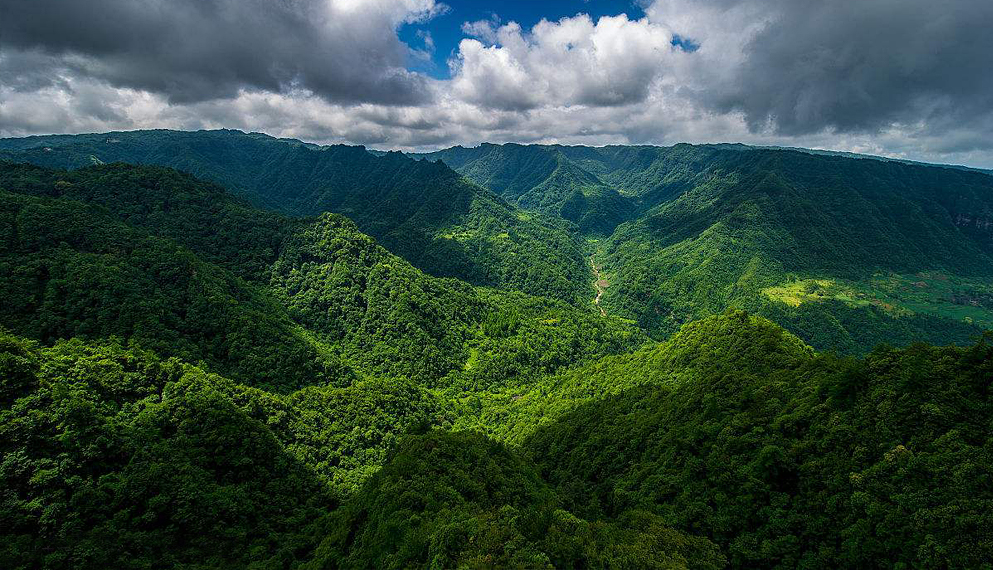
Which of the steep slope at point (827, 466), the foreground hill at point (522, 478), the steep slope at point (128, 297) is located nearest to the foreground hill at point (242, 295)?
the steep slope at point (128, 297)

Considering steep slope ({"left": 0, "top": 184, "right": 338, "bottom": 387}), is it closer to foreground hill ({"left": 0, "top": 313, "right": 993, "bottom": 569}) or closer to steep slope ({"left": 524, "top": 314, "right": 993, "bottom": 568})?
foreground hill ({"left": 0, "top": 313, "right": 993, "bottom": 569})

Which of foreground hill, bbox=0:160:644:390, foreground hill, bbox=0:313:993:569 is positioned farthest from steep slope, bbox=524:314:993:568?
foreground hill, bbox=0:160:644:390

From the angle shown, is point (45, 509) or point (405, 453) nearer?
point (45, 509)

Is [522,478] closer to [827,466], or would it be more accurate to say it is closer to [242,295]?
[827,466]

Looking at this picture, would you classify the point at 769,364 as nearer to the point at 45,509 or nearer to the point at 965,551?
the point at 965,551

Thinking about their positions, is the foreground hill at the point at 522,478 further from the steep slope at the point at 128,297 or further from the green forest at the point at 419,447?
the steep slope at the point at 128,297

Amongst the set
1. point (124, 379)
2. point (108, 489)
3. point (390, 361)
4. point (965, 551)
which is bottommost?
point (390, 361)

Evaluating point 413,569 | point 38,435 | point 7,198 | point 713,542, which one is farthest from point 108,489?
point 7,198
